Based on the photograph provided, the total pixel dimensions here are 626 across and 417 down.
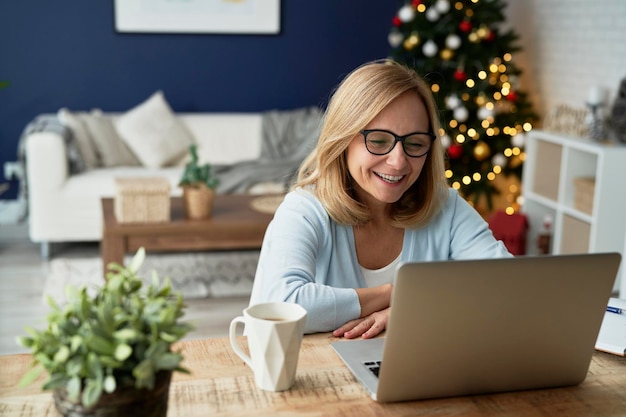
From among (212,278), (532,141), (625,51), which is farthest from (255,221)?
(625,51)

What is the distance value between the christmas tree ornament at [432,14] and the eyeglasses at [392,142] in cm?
353

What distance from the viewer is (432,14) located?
500 centimetres

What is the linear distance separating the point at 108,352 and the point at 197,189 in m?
2.93

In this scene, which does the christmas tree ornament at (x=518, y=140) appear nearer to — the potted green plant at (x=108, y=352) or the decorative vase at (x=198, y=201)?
the decorative vase at (x=198, y=201)

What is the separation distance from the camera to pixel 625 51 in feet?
14.9

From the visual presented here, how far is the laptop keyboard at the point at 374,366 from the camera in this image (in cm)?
128

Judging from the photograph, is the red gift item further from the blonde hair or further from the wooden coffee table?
the blonde hair

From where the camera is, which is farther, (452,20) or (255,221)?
(452,20)

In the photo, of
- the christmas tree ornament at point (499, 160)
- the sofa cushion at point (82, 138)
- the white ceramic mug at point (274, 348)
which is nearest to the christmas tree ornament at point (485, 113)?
the christmas tree ornament at point (499, 160)

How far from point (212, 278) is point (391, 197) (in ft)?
9.11

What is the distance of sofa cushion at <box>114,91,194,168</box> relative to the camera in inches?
205

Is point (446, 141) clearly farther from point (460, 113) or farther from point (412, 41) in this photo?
point (412, 41)

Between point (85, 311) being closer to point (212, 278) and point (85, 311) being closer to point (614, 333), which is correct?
point (614, 333)

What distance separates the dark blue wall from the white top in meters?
4.15
